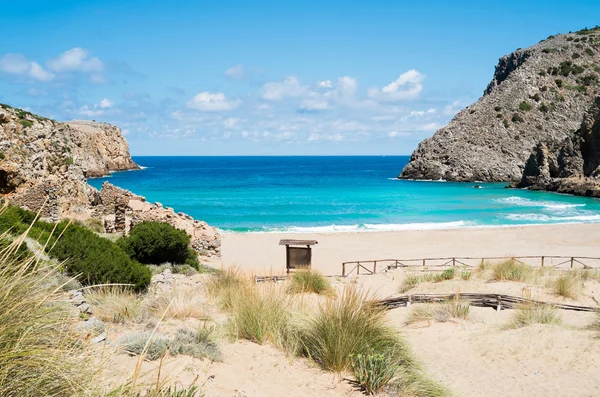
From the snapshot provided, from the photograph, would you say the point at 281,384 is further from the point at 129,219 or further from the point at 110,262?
the point at 129,219

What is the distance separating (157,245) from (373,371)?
11.1m

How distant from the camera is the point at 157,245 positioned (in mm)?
15078

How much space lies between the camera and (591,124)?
56.7 meters

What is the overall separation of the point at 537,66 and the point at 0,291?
95829mm

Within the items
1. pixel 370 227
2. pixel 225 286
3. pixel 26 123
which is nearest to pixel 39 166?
pixel 26 123

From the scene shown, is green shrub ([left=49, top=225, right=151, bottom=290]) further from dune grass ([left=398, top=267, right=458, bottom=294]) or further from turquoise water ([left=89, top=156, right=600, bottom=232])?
turquoise water ([left=89, top=156, right=600, bottom=232])

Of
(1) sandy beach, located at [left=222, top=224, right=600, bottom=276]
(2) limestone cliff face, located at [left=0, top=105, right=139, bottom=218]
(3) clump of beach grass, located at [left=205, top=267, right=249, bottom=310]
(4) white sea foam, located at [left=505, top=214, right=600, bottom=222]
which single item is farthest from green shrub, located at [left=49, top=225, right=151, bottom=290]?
(4) white sea foam, located at [left=505, top=214, right=600, bottom=222]

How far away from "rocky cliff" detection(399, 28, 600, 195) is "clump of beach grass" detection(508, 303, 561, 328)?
65.1 meters

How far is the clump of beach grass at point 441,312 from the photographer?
1014 cm

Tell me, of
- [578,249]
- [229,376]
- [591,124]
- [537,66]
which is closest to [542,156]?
[591,124]

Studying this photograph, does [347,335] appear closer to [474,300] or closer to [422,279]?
[474,300]

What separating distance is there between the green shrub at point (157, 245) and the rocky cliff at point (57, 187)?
3624 millimetres

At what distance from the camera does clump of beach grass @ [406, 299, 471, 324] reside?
10141mm

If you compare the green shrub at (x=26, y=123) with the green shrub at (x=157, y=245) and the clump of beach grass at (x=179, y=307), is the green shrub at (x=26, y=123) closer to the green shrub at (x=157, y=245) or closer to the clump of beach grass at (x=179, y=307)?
the green shrub at (x=157, y=245)
